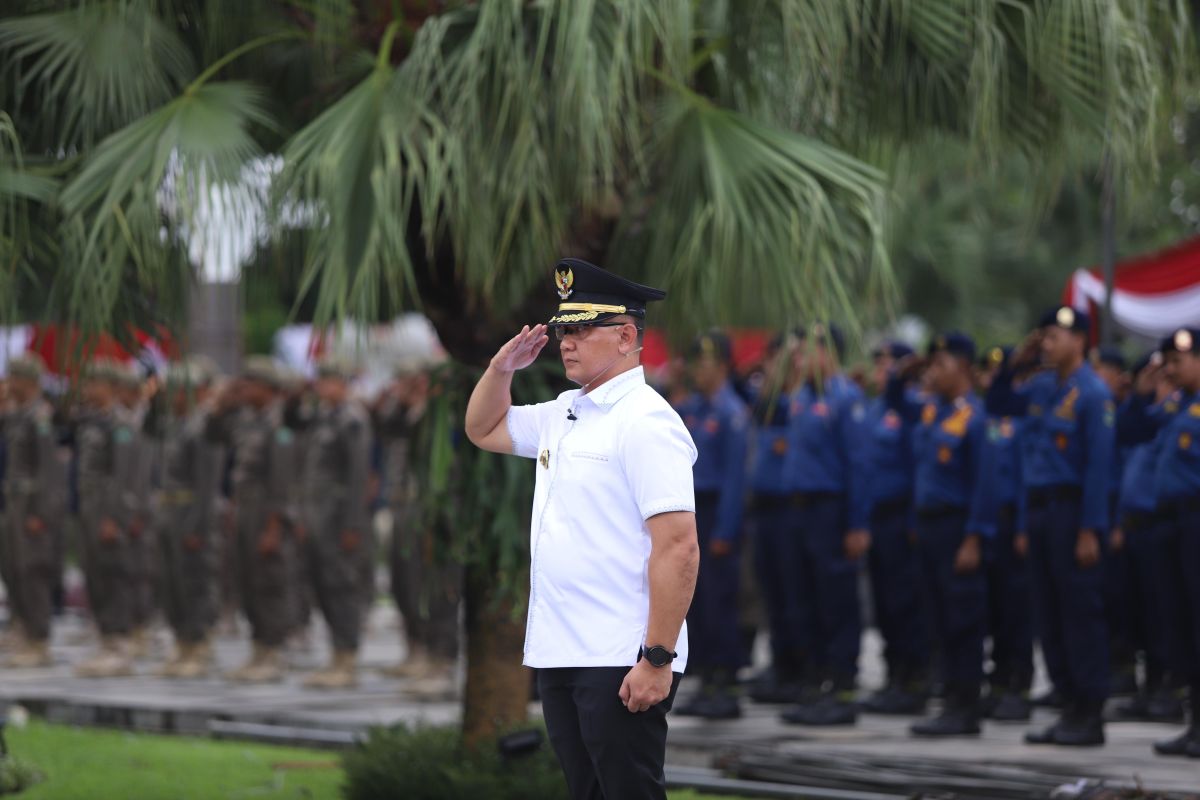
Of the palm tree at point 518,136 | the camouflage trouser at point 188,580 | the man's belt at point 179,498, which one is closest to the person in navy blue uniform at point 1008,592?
the palm tree at point 518,136

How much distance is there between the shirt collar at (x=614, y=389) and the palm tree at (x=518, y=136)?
1.28 meters

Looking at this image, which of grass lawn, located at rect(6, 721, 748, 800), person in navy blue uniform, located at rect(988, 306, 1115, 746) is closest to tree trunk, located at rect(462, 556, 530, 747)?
grass lawn, located at rect(6, 721, 748, 800)

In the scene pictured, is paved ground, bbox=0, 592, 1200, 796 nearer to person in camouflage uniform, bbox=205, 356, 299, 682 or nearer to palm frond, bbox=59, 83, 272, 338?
person in camouflage uniform, bbox=205, 356, 299, 682

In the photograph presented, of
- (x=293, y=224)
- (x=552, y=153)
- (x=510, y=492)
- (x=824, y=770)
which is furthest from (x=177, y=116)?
(x=824, y=770)

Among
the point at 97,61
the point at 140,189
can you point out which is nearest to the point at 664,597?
the point at 140,189

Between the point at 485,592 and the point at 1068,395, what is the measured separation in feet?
10.9

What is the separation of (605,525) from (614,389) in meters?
0.37

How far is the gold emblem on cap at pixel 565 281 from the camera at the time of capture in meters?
4.82

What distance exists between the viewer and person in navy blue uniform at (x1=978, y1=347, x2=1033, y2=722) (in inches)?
387

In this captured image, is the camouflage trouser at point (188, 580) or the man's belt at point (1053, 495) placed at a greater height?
the man's belt at point (1053, 495)

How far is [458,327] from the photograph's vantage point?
7.19 m

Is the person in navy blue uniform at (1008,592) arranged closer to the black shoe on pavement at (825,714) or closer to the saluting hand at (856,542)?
the saluting hand at (856,542)

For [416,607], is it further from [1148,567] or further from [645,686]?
[645,686]

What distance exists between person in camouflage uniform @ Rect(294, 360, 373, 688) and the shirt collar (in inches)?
302
